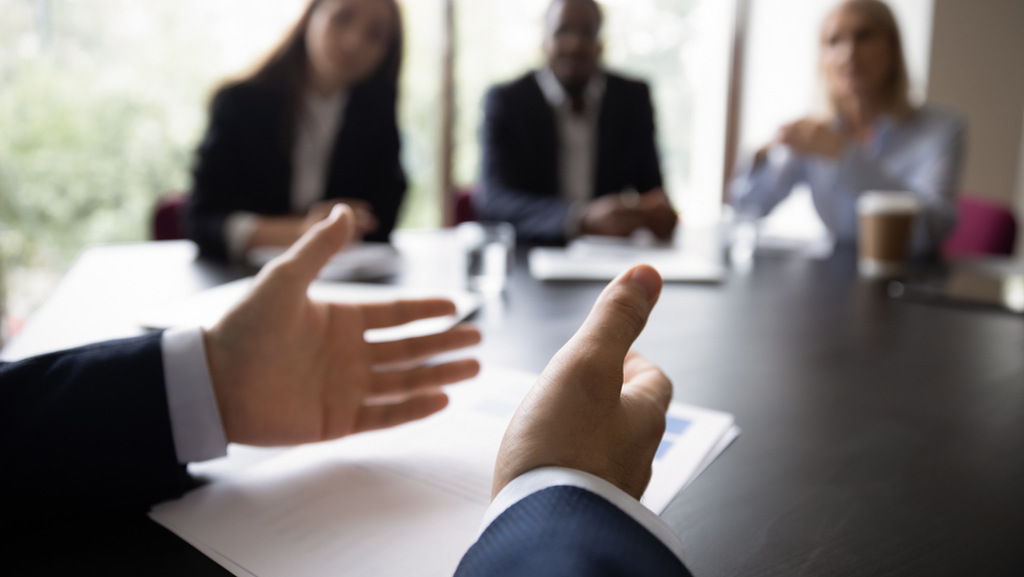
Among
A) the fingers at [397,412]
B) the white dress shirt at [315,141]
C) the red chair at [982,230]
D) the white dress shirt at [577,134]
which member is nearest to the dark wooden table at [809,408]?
the fingers at [397,412]

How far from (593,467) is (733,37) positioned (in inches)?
158

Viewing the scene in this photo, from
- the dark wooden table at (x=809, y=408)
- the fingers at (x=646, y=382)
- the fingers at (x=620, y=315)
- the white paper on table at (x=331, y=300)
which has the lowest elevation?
the dark wooden table at (x=809, y=408)

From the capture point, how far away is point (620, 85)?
7.27 feet

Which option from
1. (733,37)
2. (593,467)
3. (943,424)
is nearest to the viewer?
(593,467)

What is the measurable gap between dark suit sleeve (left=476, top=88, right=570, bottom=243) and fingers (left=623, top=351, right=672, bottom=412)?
1.21 meters

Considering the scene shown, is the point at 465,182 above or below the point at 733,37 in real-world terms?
below

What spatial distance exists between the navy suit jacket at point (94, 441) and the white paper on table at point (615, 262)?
0.70 m

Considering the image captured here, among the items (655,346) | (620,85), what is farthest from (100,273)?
(620,85)

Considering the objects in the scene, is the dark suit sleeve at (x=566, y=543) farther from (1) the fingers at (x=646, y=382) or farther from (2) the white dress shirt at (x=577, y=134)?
(2) the white dress shirt at (x=577, y=134)

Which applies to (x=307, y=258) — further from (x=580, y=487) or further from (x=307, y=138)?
(x=307, y=138)

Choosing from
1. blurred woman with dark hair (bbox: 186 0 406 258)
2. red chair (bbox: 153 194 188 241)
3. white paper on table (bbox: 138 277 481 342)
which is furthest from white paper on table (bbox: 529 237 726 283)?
red chair (bbox: 153 194 188 241)

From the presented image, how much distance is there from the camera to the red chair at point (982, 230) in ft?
5.52

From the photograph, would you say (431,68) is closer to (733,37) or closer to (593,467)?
(733,37)

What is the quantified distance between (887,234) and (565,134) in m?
1.18
